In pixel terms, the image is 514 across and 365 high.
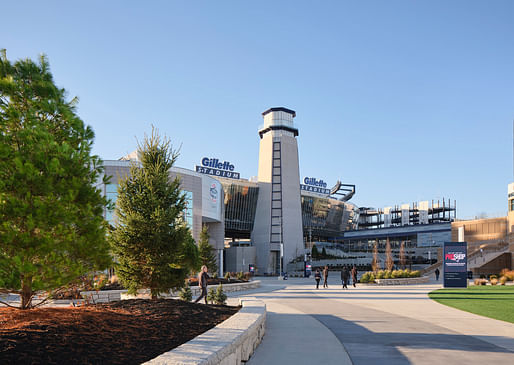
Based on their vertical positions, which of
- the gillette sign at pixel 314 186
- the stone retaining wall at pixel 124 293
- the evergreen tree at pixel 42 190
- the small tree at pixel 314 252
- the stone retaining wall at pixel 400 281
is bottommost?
the small tree at pixel 314 252

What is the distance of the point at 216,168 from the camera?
9269 cm

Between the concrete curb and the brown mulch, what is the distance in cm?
63

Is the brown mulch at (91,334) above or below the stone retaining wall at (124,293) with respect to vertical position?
above

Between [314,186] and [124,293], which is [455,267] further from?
[314,186]

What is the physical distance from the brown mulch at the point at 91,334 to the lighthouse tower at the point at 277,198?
79110mm

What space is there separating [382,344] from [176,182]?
27.9 feet

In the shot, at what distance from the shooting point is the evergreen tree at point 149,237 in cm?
1364

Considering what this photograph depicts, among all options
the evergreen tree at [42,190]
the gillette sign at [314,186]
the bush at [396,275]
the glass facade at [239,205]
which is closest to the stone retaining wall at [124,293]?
the evergreen tree at [42,190]

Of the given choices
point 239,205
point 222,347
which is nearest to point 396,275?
point 222,347

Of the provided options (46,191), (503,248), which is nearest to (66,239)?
(46,191)

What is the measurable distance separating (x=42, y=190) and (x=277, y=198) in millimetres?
83241

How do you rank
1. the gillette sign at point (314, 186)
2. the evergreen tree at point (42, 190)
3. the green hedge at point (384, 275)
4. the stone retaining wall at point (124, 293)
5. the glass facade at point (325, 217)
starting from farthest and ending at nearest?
the gillette sign at point (314, 186)
the glass facade at point (325, 217)
the green hedge at point (384, 275)
the stone retaining wall at point (124, 293)
the evergreen tree at point (42, 190)

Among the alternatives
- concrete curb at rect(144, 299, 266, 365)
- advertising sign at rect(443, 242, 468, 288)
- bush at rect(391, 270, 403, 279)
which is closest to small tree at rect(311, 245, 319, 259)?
bush at rect(391, 270, 403, 279)

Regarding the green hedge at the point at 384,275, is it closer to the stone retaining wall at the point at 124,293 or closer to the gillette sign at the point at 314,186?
the stone retaining wall at the point at 124,293
